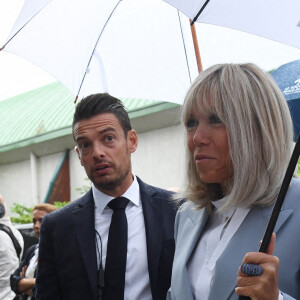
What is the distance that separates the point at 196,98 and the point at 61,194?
56.6 feet

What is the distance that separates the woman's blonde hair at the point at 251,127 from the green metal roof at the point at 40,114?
13.3m

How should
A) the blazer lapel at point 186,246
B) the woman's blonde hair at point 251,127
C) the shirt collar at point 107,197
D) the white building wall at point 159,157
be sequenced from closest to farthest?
the woman's blonde hair at point 251,127 < the blazer lapel at point 186,246 < the shirt collar at point 107,197 < the white building wall at point 159,157

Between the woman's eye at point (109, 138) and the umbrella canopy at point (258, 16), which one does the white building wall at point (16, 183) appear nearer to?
the woman's eye at point (109, 138)

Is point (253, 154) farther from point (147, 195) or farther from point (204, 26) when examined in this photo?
point (204, 26)

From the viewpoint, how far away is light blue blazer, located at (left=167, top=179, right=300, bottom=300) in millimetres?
2000

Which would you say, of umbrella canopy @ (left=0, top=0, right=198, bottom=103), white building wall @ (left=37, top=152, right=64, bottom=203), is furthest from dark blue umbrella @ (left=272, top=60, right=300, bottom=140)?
white building wall @ (left=37, top=152, right=64, bottom=203)

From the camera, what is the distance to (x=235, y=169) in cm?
224

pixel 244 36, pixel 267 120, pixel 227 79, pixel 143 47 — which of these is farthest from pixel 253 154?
pixel 143 47

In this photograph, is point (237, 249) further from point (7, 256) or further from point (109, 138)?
point (7, 256)

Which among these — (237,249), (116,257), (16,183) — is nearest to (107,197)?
(116,257)

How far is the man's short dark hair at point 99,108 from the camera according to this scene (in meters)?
3.71

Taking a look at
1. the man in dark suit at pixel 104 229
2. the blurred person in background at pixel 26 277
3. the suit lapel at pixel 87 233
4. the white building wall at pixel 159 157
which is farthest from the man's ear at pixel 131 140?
the white building wall at pixel 159 157

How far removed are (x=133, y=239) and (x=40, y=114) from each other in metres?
19.8

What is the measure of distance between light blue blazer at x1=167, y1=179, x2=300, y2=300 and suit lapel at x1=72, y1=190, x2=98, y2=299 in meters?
0.98
